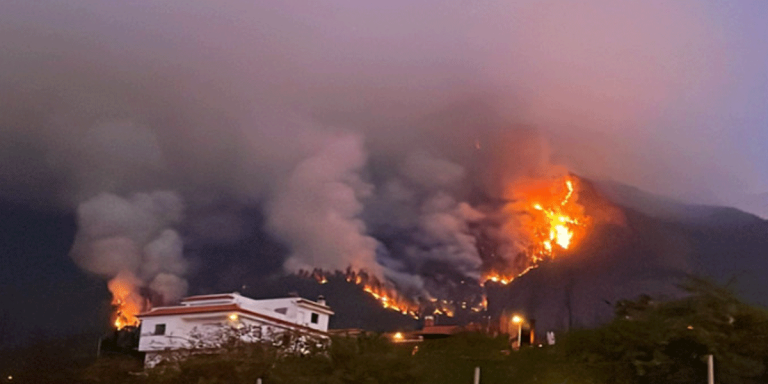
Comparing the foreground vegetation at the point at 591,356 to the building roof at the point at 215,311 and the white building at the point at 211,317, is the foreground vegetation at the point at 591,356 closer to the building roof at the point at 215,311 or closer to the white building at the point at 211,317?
the white building at the point at 211,317

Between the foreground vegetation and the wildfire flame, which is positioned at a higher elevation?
the wildfire flame

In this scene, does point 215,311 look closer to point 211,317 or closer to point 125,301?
point 211,317

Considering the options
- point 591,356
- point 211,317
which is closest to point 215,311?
point 211,317

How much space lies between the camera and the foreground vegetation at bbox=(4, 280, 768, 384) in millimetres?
10055

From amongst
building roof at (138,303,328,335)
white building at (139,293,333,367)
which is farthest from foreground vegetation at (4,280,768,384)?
building roof at (138,303,328,335)

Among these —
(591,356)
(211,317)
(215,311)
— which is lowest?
(591,356)

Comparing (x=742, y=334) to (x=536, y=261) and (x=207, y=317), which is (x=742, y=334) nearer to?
(x=207, y=317)

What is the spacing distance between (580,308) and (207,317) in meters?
20.2

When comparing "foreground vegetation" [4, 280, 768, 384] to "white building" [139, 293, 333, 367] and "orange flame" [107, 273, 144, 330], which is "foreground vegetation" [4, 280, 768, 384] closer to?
"white building" [139, 293, 333, 367]

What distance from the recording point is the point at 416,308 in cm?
6025

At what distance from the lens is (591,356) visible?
11.5 meters

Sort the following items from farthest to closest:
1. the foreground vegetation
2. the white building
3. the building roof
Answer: the building roof, the white building, the foreground vegetation

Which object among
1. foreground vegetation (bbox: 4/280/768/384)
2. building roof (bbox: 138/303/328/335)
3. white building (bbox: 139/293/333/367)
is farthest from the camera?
building roof (bbox: 138/303/328/335)

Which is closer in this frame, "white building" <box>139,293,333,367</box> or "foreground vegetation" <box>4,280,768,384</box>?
"foreground vegetation" <box>4,280,768,384</box>
